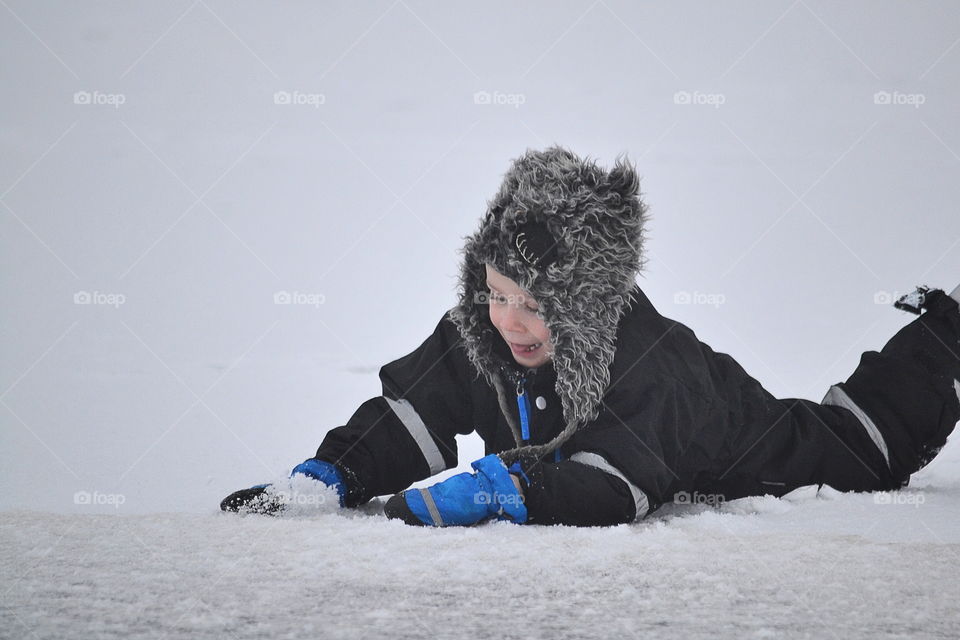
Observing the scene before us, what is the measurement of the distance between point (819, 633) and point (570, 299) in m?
0.61

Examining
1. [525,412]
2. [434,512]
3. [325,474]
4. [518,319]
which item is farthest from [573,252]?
[325,474]

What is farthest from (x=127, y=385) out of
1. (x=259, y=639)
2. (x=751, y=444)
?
(x=259, y=639)

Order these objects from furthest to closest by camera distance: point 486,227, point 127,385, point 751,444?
point 127,385 → point 751,444 → point 486,227

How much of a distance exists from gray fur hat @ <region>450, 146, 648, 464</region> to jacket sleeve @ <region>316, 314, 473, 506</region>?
23 cm

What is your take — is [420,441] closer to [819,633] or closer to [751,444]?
[751,444]

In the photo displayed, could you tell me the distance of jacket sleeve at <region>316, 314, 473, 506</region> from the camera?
141 cm

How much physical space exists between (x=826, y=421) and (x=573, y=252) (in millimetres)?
614

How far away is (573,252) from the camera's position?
1232mm

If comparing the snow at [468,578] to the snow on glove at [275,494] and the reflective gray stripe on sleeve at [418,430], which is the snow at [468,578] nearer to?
the snow on glove at [275,494]

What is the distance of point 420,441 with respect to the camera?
1.45 meters

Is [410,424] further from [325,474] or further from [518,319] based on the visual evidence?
[518,319]

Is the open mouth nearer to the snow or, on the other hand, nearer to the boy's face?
→ the boy's face

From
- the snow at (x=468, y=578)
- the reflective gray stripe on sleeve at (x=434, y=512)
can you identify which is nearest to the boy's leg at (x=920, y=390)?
the snow at (x=468, y=578)

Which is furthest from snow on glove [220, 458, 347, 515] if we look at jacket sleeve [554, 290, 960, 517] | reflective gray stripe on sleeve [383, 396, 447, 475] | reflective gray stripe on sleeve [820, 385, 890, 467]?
reflective gray stripe on sleeve [820, 385, 890, 467]
